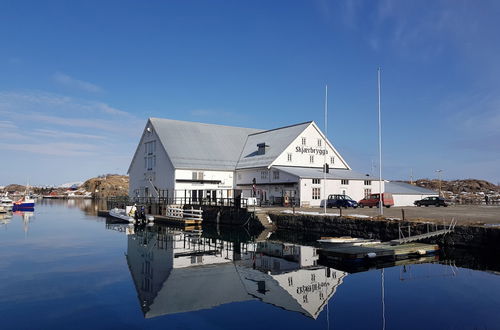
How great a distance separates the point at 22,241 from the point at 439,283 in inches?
1013

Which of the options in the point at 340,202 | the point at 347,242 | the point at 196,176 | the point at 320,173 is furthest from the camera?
the point at 196,176

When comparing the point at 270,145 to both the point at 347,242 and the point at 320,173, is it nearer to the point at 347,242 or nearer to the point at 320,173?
the point at 320,173

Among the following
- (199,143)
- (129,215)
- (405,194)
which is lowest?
(129,215)

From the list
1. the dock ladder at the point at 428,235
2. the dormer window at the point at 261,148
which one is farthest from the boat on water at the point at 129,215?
the dock ladder at the point at 428,235

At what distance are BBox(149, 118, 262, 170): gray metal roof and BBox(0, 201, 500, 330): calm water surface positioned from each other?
27.8 meters

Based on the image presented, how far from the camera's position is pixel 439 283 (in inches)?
587

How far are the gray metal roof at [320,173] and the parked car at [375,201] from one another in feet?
11.3

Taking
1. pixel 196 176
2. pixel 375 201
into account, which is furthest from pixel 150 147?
pixel 375 201

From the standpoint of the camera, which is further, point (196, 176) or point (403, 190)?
point (403, 190)

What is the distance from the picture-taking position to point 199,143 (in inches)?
2131

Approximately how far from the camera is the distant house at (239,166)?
145 feet

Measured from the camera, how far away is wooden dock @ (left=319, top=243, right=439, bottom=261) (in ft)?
60.2

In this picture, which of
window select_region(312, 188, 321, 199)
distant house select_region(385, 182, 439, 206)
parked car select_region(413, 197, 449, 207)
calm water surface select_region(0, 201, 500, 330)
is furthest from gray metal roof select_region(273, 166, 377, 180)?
calm water surface select_region(0, 201, 500, 330)

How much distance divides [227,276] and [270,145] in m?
36.7
